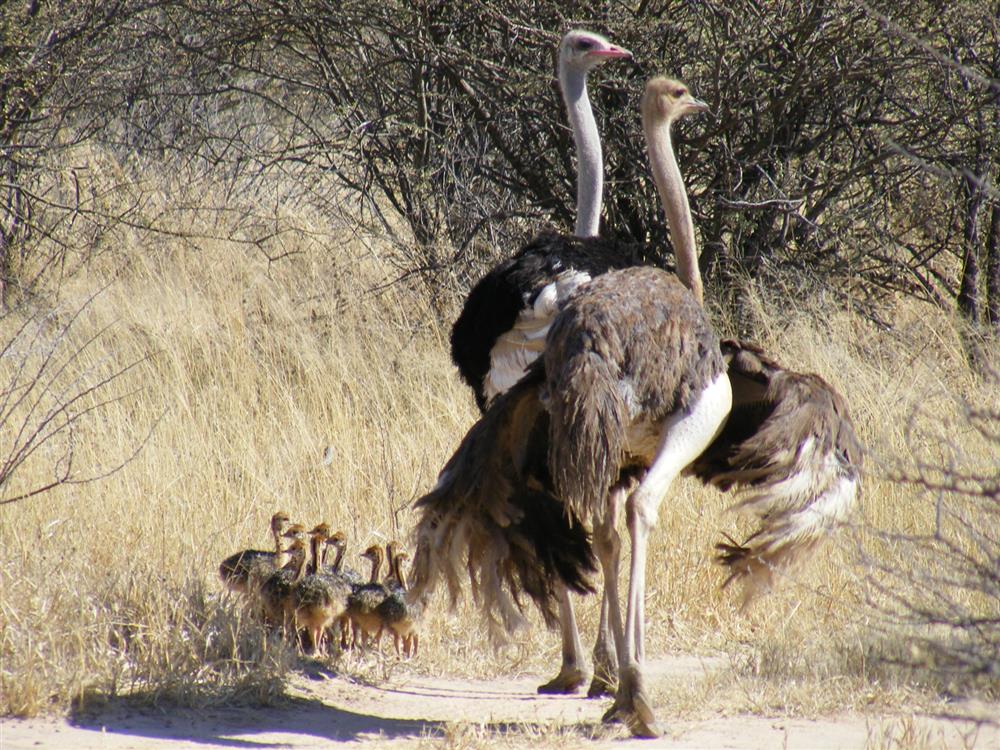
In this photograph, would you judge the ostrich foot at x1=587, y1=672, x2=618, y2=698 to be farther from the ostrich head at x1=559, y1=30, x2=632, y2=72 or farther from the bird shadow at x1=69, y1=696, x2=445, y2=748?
Answer: the ostrich head at x1=559, y1=30, x2=632, y2=72

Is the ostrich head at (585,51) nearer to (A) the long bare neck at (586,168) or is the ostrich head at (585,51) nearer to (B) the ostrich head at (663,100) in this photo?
(A) the long bare neck at (586,168)

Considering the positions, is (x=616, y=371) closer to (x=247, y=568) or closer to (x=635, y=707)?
(x=635, y=707)

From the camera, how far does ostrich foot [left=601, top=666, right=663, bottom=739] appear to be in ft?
13.1

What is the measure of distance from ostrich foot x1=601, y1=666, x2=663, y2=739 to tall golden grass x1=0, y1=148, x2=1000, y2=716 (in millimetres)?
379

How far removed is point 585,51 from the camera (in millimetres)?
6480

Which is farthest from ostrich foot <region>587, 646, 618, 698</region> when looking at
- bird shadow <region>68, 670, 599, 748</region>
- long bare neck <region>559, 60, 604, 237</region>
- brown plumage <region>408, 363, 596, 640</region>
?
long bare neck <region>559, 60, 604, 237</region>

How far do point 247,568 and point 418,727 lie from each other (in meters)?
1.00

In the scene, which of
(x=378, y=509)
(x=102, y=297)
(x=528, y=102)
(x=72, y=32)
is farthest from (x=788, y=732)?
(x=102, y=297)

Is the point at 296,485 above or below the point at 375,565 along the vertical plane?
above

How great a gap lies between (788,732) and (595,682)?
0.71m

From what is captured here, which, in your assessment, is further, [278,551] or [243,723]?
[278,551]

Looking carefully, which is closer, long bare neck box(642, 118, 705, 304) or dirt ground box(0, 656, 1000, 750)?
dirt ground box(0, 656, 1000, 750)

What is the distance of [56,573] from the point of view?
184 inches

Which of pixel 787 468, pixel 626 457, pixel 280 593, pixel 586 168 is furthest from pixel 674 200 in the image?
pixel 280 593
